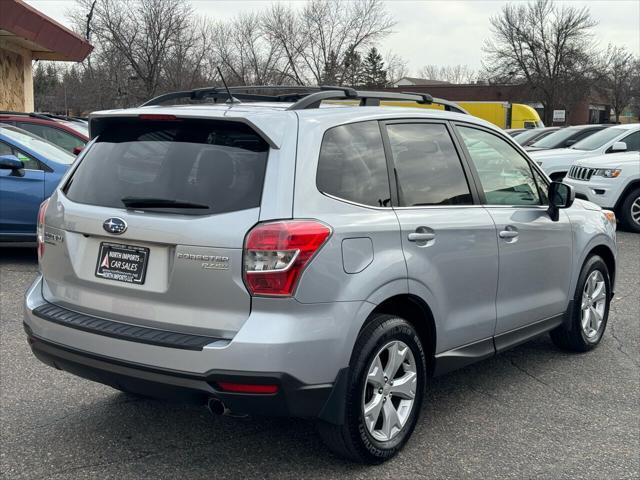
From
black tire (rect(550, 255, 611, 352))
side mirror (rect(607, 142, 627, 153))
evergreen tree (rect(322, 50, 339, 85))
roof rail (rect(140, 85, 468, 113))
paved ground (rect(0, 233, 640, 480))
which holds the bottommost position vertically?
paved ground (rect(0, 233, 640, 480))

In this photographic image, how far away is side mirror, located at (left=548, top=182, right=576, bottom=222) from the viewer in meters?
4.80

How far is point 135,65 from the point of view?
44250mm

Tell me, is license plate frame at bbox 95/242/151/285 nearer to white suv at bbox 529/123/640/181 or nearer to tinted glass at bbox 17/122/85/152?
tinted glass at bbox 17/122/85/152

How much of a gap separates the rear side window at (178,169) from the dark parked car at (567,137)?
13.3 meters

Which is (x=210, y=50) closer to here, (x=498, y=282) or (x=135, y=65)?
(x=135, y=65)

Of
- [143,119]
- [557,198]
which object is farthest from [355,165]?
[557,198]

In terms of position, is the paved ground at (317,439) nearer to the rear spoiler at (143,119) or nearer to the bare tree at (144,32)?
the rear spoiler at (143,119)

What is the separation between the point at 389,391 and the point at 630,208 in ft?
33.1

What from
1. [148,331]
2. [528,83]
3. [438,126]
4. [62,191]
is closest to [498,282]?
[438,126]

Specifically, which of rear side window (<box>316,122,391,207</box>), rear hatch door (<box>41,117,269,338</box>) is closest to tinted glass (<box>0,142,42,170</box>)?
rear hatch door (<box>41,117,269,338</box>)

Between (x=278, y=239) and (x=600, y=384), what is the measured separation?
114 inches

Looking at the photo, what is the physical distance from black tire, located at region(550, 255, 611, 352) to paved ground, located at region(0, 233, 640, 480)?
0.23 meters

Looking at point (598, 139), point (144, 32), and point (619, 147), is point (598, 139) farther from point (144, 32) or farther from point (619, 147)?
point (144, 32)

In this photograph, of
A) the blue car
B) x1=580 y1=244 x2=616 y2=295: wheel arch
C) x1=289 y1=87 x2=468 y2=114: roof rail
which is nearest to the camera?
x1=289 y1=87 x2=468 y2=114: roof rail
